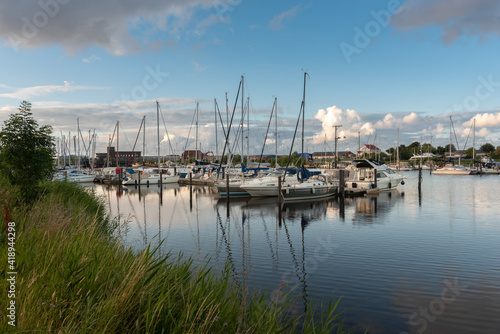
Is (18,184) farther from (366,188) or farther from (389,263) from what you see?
(366,188)

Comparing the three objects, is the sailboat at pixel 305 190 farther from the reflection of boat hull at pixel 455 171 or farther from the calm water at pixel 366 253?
the reflection of boat hull at pixel 455 171

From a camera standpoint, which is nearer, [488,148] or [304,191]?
[304,191]

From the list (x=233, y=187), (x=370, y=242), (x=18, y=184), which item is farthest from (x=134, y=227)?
(x=233, y=187)

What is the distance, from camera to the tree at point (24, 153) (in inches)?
499

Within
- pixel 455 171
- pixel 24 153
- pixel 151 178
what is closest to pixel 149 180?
pixel 151 178

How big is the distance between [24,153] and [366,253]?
14075 mm

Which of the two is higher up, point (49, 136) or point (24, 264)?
point (49, 136)

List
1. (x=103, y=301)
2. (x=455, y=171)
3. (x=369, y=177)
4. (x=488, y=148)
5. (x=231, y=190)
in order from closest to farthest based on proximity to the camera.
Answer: (x=103, y=301), (x=231, y=190), (x=369, y=177), (x=455, y=171), (x=488, y=148)

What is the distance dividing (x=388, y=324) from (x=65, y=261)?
742cm

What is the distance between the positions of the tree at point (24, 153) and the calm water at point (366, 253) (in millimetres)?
5517

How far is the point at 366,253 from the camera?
619 inches

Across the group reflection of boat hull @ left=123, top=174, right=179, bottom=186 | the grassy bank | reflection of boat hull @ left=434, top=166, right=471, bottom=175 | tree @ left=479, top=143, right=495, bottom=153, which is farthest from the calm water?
tree @ left=479, top=143, right=495, bottom=153

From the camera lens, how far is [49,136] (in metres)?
13.6

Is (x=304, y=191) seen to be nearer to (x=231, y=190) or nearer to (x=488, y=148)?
(x=231, y=190)
